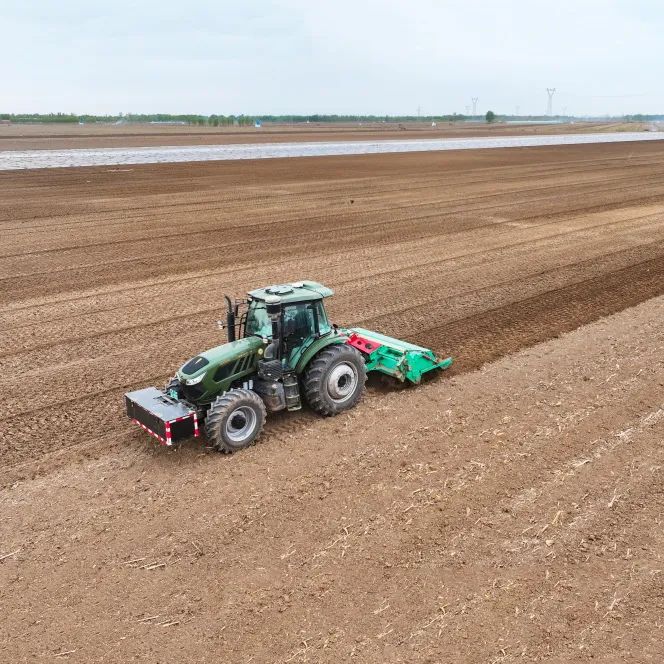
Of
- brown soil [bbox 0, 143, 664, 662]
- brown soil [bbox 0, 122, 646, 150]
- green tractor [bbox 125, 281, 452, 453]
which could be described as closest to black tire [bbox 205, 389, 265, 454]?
green tractor [bbox 125, 281, 452, 453]

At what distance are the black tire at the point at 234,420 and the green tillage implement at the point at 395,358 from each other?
249 cm

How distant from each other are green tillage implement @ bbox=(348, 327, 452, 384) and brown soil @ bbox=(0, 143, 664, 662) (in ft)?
1.21

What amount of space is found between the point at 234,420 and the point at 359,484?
1.93 metres

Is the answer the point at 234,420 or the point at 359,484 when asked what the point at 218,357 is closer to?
the point at 234,420

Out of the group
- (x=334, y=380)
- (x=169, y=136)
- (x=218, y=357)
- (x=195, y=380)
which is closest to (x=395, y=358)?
(x=334, y=380)

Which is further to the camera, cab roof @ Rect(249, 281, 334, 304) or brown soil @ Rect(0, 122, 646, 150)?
brown soil @ Rect(0, 122, 646, 150)

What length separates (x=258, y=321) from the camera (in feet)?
31.2

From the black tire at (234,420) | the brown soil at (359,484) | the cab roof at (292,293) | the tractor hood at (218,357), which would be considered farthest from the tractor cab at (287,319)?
the brown soil at (359,484)

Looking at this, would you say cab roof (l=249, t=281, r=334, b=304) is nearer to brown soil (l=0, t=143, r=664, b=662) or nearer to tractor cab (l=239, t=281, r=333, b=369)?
tractor cab (l=239, t=281, r=333, b=369)

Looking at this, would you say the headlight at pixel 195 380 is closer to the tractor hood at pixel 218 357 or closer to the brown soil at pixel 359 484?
the tractor hood at pixel 218 357

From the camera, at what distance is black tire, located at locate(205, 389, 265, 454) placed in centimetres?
862

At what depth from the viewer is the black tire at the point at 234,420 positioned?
8617mm

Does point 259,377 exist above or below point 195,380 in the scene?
below

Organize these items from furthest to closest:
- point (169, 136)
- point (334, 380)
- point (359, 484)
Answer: point (169, 136) < point (334, 380) < point (359, 484)
